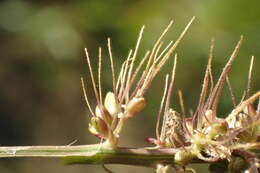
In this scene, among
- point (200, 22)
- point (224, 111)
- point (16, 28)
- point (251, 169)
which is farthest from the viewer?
point (16, 28)

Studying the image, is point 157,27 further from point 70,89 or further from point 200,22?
point 70,89

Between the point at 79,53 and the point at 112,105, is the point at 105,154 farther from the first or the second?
the point at 79,53

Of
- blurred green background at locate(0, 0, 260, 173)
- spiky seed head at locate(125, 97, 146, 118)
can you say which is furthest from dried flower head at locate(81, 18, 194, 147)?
blurred green background at locate(0, 0, 260, 173)

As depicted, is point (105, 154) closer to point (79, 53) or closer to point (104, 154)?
point (104, 154)

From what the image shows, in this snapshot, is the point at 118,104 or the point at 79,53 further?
the point at 79,53

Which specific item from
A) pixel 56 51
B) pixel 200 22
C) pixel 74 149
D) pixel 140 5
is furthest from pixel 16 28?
pixel 74 149

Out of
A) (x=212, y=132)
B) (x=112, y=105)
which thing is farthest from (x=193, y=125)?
(x=112, y=105)
